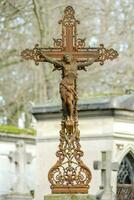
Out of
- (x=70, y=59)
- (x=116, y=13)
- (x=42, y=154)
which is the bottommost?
(x=70, y=59)

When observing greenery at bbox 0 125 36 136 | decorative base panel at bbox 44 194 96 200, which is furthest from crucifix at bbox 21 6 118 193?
greenery at bbox 0 125 36 136

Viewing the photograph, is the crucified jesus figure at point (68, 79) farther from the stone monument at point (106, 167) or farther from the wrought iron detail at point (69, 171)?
the stone monument at point (106, 167)

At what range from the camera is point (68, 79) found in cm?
977

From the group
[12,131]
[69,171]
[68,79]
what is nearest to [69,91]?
[68,79]

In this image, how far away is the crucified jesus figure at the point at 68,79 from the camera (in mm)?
9680

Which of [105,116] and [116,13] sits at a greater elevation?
[116,13]

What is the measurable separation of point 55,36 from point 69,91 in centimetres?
1732

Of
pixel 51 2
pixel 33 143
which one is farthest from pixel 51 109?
pixel 51 2

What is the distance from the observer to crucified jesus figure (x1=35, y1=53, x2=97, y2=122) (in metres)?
9.68

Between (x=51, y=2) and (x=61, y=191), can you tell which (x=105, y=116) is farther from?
(x=51, y=2)

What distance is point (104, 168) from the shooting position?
582 inches

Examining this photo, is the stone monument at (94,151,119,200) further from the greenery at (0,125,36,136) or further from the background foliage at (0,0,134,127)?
the background foliage at (0,0,134,127)

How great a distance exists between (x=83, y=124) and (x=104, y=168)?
5.17ft

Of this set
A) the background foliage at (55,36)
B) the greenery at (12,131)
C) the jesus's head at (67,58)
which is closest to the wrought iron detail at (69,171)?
the jesus's head at (67,58)
